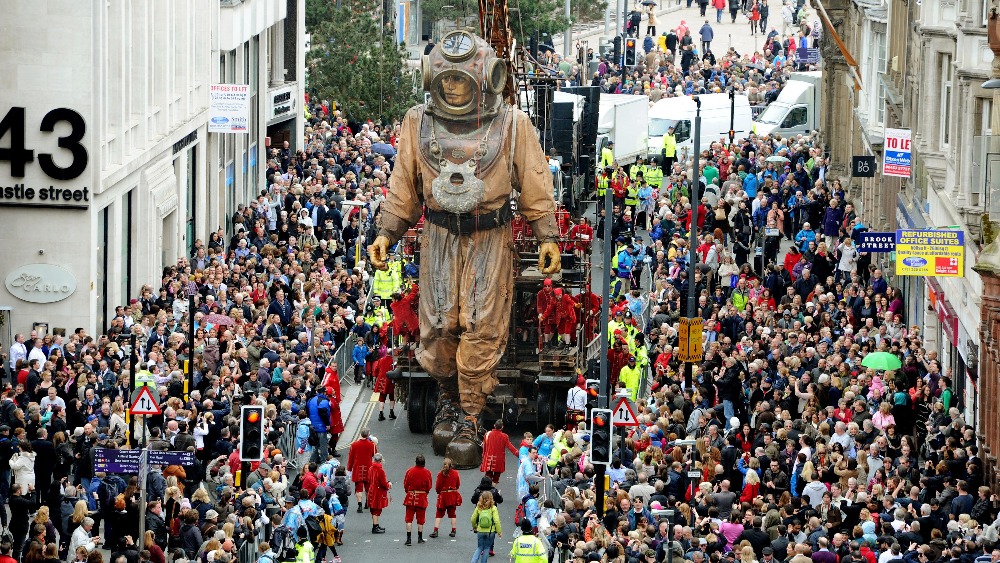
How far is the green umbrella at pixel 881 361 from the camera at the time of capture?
4062 centimetres

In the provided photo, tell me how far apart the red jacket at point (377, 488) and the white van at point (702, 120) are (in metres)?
35.5

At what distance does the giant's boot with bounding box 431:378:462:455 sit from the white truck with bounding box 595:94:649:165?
26979mm

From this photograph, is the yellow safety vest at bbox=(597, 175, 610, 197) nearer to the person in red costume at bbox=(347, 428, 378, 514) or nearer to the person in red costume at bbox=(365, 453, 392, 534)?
the person in red costume at bbox=(347, 428, 378, 514)

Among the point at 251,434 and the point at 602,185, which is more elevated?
the point at 602,185

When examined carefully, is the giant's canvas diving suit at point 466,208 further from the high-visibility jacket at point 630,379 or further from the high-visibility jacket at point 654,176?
the high-visibility jacket at point 654,176

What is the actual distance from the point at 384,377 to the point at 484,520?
389 inches

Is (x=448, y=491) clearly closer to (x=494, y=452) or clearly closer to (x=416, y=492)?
(x=416, y=492)

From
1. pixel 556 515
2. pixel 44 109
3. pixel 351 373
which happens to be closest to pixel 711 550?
pixel 556 515

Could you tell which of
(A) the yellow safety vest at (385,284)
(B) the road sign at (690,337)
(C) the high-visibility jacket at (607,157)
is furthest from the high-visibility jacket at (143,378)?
(C) the high-visibility jacket at (607,157)

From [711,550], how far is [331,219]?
91.9 feet

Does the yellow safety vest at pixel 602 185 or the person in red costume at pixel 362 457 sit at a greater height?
the yellow safety vest at pixel 602 185

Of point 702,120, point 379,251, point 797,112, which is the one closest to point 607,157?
point 702,120

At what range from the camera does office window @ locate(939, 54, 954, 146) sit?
46438 millimetres

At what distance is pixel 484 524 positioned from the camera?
35.2 metres
